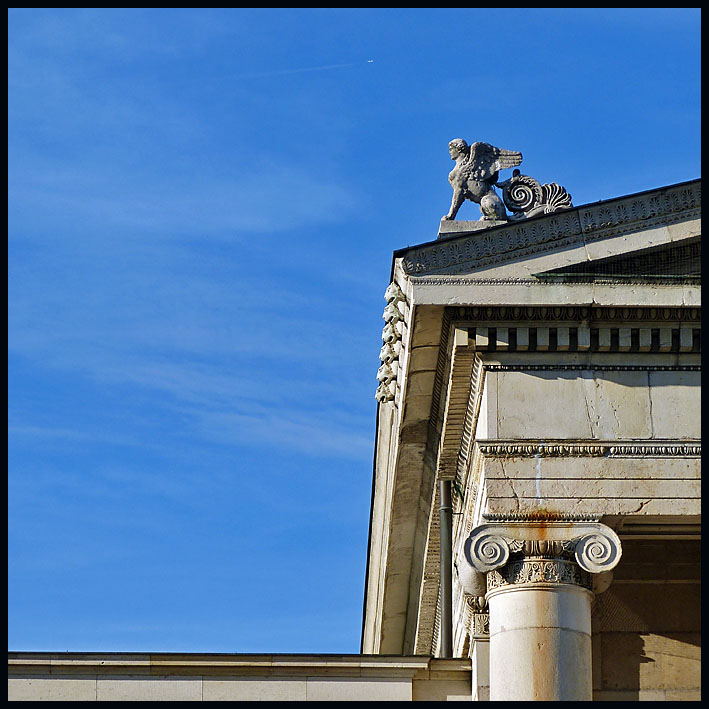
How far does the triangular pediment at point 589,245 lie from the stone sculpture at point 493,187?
0.75m

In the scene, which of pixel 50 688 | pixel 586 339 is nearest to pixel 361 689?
pixel 50 688

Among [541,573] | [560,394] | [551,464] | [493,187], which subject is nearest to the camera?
[541,573]

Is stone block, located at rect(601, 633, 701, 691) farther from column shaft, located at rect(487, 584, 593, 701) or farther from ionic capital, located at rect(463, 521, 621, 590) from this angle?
column shaft, located at rect(487, 584, 593, 701)

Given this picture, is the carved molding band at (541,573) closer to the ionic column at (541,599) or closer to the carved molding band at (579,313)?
the ionic column at (541,599)

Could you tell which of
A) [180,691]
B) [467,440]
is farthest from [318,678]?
[467,440]

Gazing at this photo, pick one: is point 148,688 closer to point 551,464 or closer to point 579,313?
point 551,464

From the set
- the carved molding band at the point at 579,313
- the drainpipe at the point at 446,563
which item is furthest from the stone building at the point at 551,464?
the drainpipe at the point at 446,563

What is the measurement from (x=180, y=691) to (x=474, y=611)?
4.84m

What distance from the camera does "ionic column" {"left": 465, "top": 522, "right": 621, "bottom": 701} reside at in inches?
985

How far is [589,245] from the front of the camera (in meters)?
27.3

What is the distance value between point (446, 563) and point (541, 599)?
7.24m

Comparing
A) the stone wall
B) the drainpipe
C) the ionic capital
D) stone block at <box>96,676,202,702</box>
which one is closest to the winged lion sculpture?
the ionic capital

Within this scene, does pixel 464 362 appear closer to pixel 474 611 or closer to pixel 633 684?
pixel 474 611

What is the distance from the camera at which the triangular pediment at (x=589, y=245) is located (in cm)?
2694
